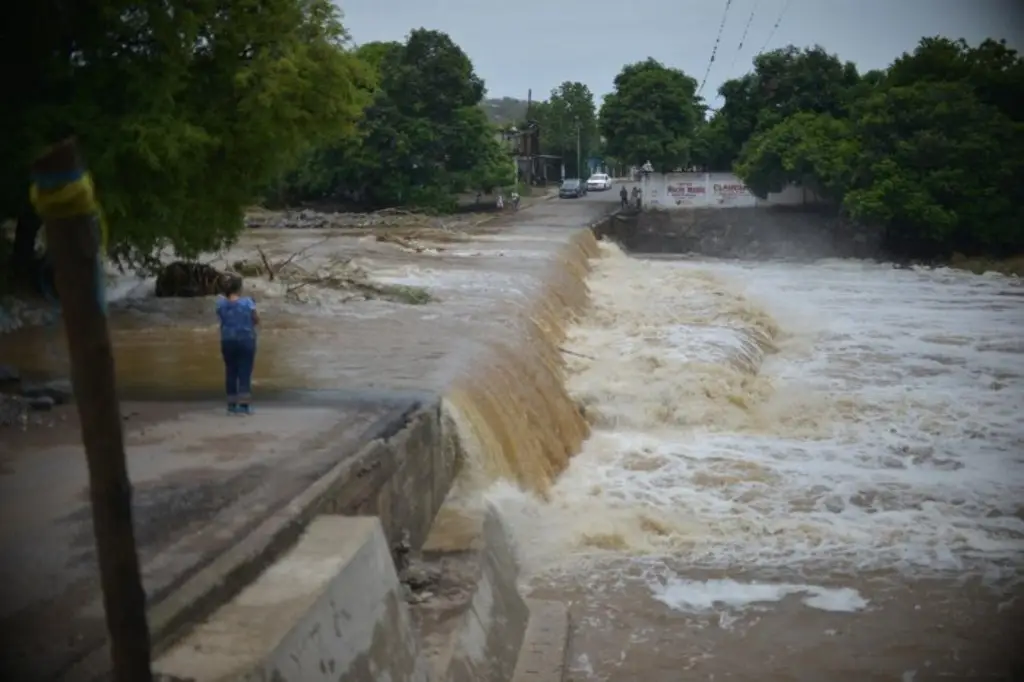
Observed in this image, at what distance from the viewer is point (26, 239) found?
527 inches

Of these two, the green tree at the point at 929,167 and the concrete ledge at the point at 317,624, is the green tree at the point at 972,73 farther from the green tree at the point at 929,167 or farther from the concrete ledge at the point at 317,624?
the concrete ledge at the point at 317,624

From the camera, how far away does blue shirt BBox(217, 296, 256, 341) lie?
8672mm

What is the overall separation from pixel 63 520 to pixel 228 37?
8312mm

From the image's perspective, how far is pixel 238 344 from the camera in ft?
28.8

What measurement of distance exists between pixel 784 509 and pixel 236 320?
5.53m

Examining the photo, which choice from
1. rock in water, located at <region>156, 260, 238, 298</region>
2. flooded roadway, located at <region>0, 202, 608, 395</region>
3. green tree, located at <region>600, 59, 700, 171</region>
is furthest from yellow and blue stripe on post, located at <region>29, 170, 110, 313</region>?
green tree, located at <region>600, 59, 700, 171</region>

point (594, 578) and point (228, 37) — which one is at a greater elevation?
point (228, 37)

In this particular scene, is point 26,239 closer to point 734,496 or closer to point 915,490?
point 734,496

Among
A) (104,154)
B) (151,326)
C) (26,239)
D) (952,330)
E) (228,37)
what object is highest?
(228,37)

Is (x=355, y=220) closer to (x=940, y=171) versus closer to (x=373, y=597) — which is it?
(x=940, y=171)

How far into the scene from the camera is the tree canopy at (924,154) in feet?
102

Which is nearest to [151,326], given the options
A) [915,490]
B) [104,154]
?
[104,154]

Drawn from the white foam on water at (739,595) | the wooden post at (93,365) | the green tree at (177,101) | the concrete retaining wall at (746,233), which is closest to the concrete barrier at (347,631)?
the wooden post at (93,365)

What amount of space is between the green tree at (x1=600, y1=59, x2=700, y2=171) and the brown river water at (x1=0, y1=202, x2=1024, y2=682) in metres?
23.1
